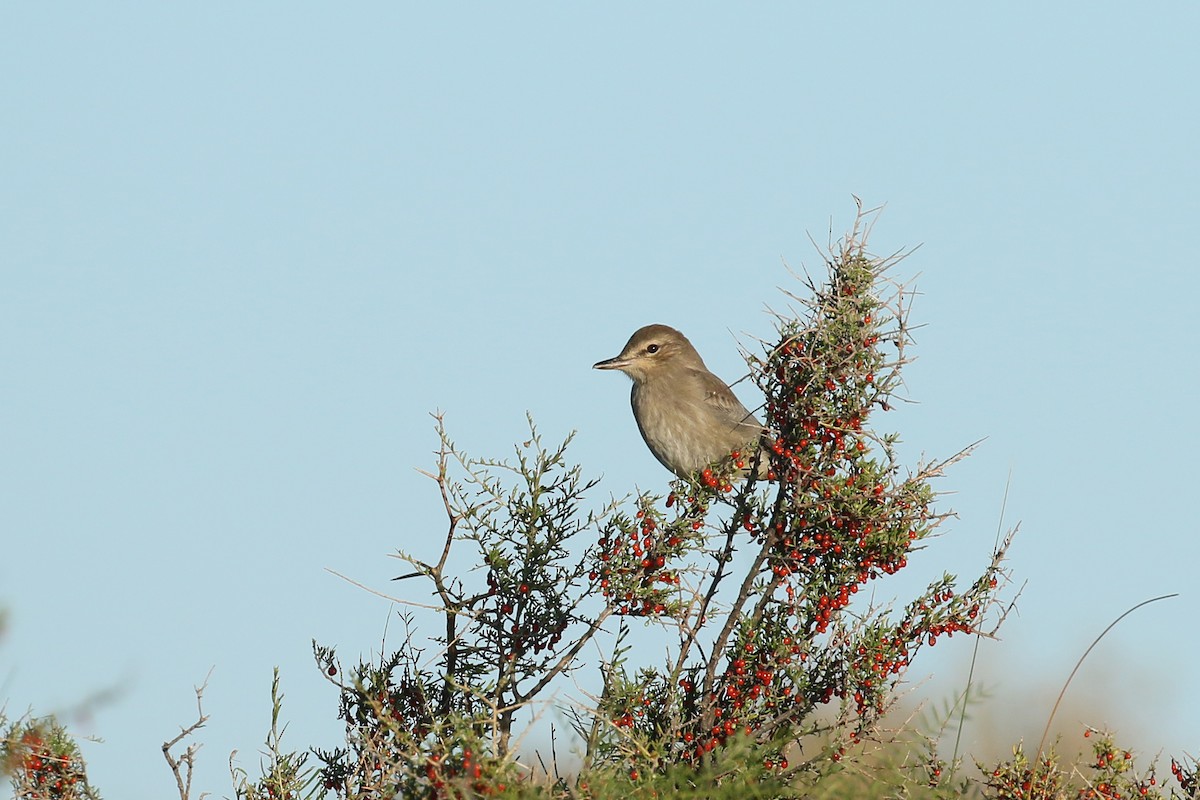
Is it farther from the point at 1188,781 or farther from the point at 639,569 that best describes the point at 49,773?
the point at 1188,781

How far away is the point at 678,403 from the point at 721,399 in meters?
0.37

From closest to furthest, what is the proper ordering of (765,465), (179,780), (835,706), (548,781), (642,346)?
1. (548,781)
2. (179,780)
3. (835,706)
4. (765,465)
5. (642,346)

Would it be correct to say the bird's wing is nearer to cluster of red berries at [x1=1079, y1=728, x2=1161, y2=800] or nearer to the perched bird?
the perched bird

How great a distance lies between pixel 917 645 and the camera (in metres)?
5.99

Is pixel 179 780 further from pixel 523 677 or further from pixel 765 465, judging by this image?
pixel 765 465

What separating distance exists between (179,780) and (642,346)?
517cm

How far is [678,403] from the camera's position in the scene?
32.0 feet

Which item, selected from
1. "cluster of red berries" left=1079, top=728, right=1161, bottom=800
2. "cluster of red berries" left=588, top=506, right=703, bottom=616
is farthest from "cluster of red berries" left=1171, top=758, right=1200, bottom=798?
"cluster of red berries" left=588, top=506, right=703, bottom=616

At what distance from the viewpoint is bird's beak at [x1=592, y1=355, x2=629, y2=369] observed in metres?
10.1

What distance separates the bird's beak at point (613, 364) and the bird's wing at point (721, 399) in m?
0.49

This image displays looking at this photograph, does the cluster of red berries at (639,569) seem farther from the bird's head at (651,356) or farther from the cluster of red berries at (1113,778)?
the bird's head at (651,356)

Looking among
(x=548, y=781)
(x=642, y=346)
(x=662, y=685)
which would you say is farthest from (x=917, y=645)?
(x=642, y=346)

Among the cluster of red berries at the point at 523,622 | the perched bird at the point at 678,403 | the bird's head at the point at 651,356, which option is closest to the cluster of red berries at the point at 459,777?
the cluster of red berries at the point at 523,622

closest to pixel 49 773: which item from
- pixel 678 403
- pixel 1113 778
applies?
pixel 1113 778
